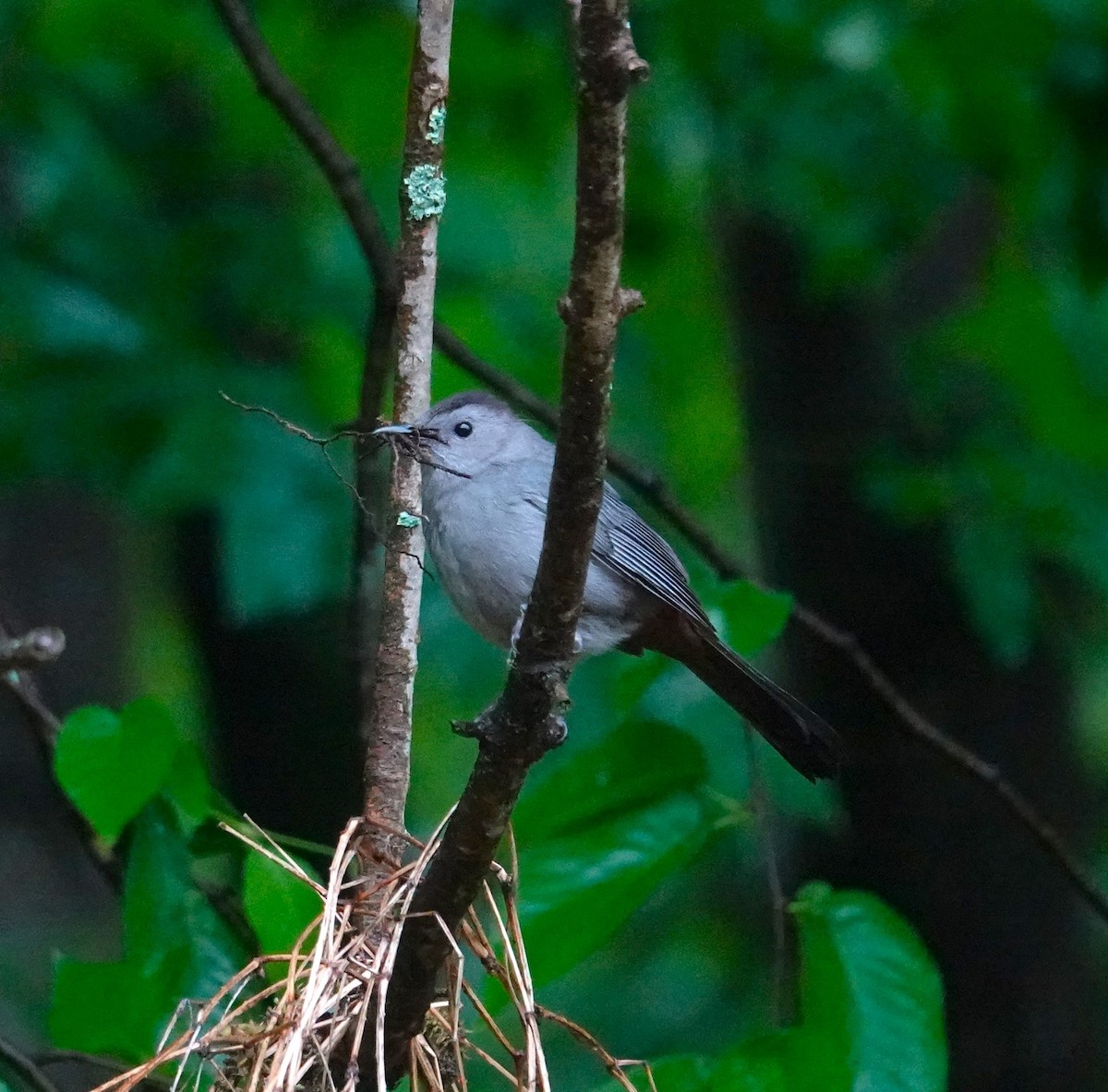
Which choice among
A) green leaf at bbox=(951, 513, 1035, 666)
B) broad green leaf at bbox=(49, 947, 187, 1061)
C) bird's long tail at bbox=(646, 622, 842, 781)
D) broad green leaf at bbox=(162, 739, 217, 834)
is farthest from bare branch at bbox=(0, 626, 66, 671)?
green leaf at bbox=(951, 513, 1035, 666)

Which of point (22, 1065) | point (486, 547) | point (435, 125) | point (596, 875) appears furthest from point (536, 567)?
point (22, 1065)

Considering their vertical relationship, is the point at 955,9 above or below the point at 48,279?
above

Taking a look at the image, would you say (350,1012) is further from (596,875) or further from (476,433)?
(476,433)

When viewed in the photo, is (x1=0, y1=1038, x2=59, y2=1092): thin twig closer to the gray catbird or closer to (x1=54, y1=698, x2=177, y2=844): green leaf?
(x1=54, y1=698, x2=177, y2=844): green leaf

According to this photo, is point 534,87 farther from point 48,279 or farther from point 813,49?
point 48,279

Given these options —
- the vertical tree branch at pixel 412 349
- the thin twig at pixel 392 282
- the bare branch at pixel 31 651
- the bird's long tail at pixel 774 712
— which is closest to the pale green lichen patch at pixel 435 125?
the vertical tree branch at pixel 412 349

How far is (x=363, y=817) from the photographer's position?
7.68ft

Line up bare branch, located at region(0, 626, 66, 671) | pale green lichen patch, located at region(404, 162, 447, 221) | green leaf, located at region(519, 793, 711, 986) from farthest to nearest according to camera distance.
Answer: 1. pale green lichen patch, located at region(404, 162, 447, 221)
2. green leaf, located at region(519, 793, 711, 986)
3. bare branch, located at region(0, 626, 66, 671)

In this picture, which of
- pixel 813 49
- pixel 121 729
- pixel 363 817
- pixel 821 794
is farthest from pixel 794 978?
pixel 813 49

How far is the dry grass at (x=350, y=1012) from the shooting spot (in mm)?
2039

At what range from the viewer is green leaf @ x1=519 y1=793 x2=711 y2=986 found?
2398 mm

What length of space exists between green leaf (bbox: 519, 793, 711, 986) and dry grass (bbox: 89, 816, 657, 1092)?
9 centimetres

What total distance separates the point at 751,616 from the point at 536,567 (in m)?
0.53

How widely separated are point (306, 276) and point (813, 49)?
1639 mm
